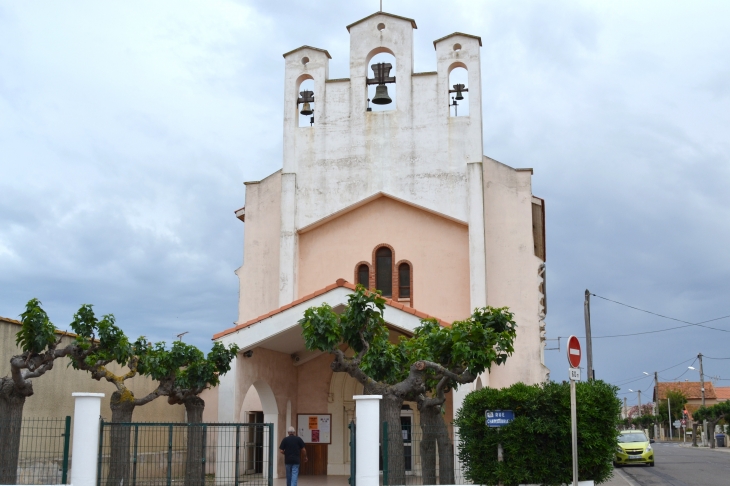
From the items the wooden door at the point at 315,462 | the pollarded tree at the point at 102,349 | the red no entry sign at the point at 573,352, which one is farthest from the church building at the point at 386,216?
the red no entry sign at the point at 573,352

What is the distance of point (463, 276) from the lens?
24.2 m

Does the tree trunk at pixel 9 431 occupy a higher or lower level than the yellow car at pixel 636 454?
higher

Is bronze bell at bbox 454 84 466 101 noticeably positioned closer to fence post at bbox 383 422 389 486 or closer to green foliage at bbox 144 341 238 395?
green foliage at bbox 144 341 238 395

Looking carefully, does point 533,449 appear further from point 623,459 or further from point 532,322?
point 623,459

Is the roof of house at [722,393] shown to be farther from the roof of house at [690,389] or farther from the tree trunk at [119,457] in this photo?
the tree trunk at [119,457]

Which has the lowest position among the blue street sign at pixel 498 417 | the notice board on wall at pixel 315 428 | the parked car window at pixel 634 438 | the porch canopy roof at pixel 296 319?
the parked car window at pixel 634 438

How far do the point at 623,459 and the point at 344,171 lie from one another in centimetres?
1546

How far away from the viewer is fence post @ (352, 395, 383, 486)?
562 inches

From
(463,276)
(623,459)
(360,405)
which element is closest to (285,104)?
(463,276)

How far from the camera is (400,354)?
667 inches

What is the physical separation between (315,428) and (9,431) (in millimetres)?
10881

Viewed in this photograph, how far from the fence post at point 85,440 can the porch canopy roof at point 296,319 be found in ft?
17.9

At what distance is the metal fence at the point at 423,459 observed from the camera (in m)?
14.9

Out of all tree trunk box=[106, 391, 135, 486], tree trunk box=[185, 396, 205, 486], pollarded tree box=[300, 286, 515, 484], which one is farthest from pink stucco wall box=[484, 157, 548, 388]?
tree trunk box=[106, 391, 135, 486]
